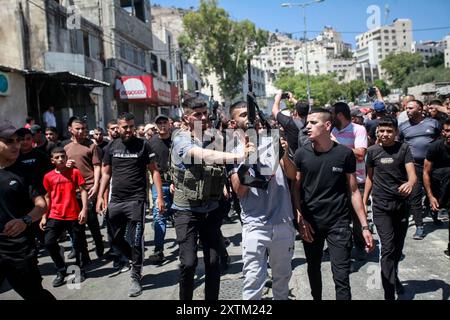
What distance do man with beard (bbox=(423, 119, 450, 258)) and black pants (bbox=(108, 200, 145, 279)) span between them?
3.33 m

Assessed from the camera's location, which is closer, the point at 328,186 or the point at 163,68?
the point at 328,186

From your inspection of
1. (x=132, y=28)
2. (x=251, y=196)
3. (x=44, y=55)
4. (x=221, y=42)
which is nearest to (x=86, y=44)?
(x=44, y=55)

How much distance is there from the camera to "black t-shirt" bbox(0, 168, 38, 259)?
3.33 meters

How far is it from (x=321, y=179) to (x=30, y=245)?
2.49 m

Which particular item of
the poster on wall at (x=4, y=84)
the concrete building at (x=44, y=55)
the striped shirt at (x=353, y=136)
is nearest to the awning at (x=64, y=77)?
the concrete building at (x=44, y=55)

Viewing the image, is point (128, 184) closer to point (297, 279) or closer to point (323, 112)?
point (297, 279)

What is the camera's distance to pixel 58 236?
5289 millimetres

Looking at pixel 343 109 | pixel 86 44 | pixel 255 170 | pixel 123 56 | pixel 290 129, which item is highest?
pixel 123 56

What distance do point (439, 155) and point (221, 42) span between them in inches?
1447

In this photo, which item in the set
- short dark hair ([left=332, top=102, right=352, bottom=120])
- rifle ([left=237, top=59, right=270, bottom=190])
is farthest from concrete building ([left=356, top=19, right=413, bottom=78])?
rifle ([left=237, top=59, right=270, bottom=190])

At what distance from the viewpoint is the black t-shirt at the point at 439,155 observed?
189 inches

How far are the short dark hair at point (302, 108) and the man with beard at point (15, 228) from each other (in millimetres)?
3762

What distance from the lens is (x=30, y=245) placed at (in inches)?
136

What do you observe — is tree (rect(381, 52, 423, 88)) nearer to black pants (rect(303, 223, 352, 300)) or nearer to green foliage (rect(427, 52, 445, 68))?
green foliage (rect(427, 52, 445, 68))
